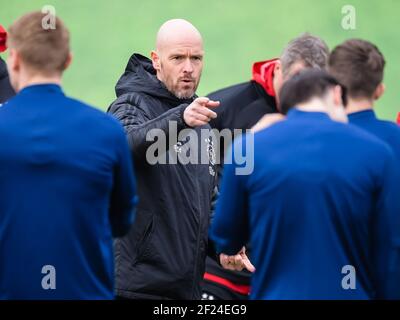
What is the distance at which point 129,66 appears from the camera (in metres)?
5.32

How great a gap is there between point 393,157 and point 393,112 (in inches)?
220

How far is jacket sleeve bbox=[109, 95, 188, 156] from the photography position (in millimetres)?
4625

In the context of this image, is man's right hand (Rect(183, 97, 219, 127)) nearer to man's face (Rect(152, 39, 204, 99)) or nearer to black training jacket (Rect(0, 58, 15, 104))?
man's face (Rect(152, 39, 204, 99))

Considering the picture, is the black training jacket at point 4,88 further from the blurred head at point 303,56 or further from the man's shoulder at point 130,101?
the blurred head at point 303,56

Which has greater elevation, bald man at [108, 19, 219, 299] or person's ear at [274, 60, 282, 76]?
person's ear at [274, 60, 282, 76]

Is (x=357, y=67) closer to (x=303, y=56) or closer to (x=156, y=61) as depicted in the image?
(x=303, y=56)

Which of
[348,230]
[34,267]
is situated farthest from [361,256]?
[34,267]

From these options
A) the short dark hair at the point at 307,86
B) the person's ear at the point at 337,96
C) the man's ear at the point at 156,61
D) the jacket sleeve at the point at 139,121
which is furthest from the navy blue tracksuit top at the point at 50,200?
the man's ear at the point at 156,61

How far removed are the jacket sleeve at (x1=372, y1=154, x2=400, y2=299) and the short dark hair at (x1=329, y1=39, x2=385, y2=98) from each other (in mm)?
359

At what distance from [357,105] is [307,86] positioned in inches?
13.8

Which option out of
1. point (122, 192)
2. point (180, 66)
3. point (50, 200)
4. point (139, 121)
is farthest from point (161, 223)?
point (50, 200)

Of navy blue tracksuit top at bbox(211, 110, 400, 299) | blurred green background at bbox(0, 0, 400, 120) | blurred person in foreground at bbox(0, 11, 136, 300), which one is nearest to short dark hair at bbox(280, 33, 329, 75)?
navy blue tracksuit top at bbox(211, 110, 400, 299)

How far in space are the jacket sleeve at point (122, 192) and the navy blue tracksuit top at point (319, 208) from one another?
0.32 m
